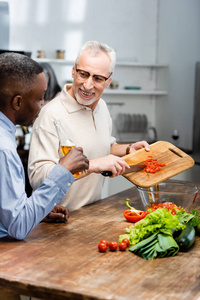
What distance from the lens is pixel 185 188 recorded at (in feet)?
8.26

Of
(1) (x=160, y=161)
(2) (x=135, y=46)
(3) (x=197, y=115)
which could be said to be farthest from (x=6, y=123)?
(2) (x=135, y=46)

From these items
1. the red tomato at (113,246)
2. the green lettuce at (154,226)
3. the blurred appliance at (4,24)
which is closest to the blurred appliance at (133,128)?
the blurred appliance at (4,24)

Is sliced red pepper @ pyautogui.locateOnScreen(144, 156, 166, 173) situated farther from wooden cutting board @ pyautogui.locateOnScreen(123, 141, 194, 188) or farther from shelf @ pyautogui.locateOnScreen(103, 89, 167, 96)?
shelf @ pyautogui.locateOnScreen(103, 89, 167, 96)

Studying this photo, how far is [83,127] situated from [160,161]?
48 cm

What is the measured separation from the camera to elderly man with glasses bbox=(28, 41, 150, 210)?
2.38 m

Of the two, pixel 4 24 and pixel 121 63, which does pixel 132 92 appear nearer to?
pixel 121 63

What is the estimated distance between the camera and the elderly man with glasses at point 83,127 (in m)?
2.38

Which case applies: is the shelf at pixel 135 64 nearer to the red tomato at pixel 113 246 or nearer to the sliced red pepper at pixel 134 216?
the sliced red pepper at pixel 134 216

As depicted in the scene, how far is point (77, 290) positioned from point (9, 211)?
472mm

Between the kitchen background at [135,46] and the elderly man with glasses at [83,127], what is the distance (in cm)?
368

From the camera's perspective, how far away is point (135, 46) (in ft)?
22.7

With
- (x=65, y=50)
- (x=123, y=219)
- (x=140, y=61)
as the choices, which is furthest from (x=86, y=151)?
(x=140, y=61)

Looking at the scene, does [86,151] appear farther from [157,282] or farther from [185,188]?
[157,282]

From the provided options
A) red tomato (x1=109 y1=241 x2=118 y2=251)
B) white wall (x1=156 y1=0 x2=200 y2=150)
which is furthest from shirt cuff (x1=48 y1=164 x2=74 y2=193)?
white wall (x1=156 y1=0 x2=200 y2=150)
